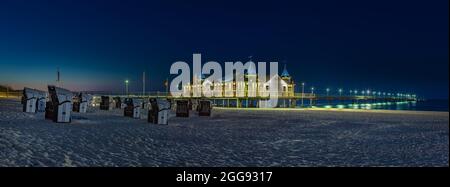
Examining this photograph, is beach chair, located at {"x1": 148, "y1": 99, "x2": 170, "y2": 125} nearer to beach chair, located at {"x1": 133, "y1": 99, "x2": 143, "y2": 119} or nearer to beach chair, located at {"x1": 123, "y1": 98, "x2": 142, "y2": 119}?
beach chair, located at {"x1": 133, "y1": 99, "x2": 143, "y2": 119}

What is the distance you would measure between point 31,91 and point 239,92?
70239mm

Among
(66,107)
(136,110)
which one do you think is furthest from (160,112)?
(136,110)

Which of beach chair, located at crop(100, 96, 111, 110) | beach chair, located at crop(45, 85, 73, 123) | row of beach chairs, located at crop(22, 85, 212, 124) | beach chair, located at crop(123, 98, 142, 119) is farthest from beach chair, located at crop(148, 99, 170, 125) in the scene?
beach chair, located at crop(100, 96, 111, 110)

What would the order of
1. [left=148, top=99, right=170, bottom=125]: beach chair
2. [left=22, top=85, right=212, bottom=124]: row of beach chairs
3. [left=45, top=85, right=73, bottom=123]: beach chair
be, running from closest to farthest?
[left=45, top=85, right=73, bottom=123]: beach chair → [left=22, top=85, right=212, bottom=124]: row of beach chairs → [left=148, top=99, right=170, bottom=125]: beach chair

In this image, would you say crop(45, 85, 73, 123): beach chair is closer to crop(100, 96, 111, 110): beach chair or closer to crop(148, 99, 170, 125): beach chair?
crop(148, 99, 170, 125): beach chair

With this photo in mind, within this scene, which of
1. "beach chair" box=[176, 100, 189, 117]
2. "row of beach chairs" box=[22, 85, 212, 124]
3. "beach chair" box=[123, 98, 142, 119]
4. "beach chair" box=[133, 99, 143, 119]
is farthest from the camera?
"beach chair" box=[176, 100, 189, 117]

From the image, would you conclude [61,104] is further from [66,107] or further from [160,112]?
[160,112]

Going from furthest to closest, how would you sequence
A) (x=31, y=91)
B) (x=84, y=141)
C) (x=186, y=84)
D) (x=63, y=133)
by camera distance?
(x=186, y=84)
(x=31, y=91)
(x=63, y=133)
(x=84, y=141)

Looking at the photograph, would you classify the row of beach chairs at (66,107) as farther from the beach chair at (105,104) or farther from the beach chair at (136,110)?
the beach chair at (105,104)

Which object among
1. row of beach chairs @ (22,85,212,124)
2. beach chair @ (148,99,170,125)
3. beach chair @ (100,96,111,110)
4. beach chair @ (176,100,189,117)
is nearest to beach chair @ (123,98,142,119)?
row of beach chairs @ (22,85,212,124)

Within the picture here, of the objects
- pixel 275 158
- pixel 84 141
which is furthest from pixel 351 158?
pixel 84 141

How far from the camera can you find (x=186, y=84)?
11169cm

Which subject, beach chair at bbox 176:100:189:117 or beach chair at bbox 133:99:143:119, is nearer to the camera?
beach chair at bbox 133:99:143:119
